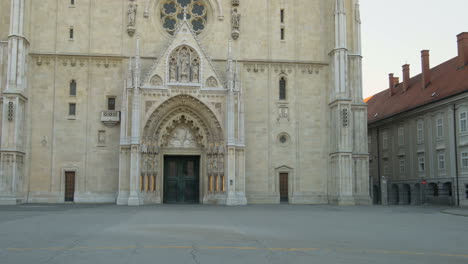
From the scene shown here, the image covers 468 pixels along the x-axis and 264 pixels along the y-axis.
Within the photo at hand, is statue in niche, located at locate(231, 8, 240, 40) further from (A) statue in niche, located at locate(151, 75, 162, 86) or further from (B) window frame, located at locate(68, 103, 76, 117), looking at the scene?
(B) window frame, located at locate(68, 103, 76, 117)

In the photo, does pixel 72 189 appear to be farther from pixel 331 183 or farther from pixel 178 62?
pixel 331 183

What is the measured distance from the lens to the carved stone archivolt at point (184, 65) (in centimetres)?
3472

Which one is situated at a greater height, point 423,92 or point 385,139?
point 423,92

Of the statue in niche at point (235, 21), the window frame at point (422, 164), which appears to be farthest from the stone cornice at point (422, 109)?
the statue in niche at point (235, 21)

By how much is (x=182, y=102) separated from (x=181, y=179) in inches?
218

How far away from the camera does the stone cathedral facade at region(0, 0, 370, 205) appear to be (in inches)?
1329

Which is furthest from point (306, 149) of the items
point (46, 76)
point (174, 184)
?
point (46, 76)

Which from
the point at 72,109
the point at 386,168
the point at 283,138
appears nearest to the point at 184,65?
the point at 72,109

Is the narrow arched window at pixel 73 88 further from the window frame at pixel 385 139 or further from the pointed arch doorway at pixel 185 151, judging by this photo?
the window frame at pixel 385 139

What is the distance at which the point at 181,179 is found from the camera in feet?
120

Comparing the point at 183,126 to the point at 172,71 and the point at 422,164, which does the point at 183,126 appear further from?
the point at 422,164

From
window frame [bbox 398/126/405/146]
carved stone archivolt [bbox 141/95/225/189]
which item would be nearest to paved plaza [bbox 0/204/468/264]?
carved stone archivolt [bbox 141/95/225/189]

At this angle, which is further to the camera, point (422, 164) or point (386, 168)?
point (386, 168)

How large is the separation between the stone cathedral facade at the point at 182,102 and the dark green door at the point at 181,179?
73mm
